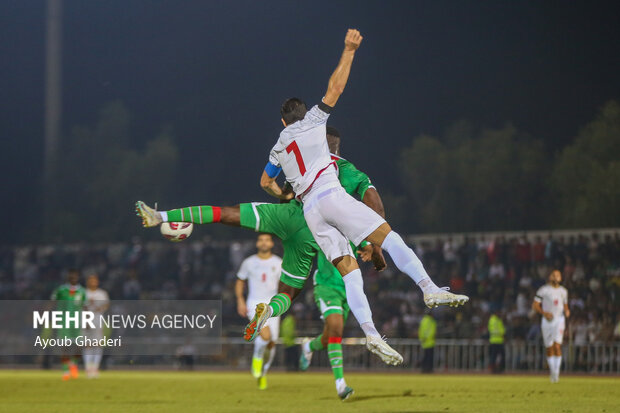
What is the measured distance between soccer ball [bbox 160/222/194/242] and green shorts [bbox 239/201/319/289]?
53cm

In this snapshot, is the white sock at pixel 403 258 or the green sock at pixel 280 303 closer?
the white sock at pixel 403 258

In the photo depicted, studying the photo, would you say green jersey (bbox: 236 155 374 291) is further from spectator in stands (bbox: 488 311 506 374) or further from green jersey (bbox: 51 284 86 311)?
spectator in stands (bbox: 488 311 506 374)

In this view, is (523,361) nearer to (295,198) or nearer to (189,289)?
(189,289)

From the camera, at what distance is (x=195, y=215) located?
8383mm

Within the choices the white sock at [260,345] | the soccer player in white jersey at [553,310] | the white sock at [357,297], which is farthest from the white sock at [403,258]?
the soccer player in white jersey at [553,310]

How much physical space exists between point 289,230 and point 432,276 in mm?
20641

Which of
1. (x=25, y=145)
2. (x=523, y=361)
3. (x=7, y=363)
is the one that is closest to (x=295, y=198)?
(x=523, y=361)

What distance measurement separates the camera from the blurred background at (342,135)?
28844 mm

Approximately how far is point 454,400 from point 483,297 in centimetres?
1666

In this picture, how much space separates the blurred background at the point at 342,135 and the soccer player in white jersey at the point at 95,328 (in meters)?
7.06

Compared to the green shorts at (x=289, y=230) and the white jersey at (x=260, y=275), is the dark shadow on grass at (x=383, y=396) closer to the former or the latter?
the green shorts at (x=289, y=230)

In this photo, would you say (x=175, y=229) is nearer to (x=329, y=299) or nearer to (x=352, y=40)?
(x=352, y=40)

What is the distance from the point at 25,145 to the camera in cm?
5472

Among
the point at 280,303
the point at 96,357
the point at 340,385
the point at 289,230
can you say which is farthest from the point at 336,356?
the point at 96,357
